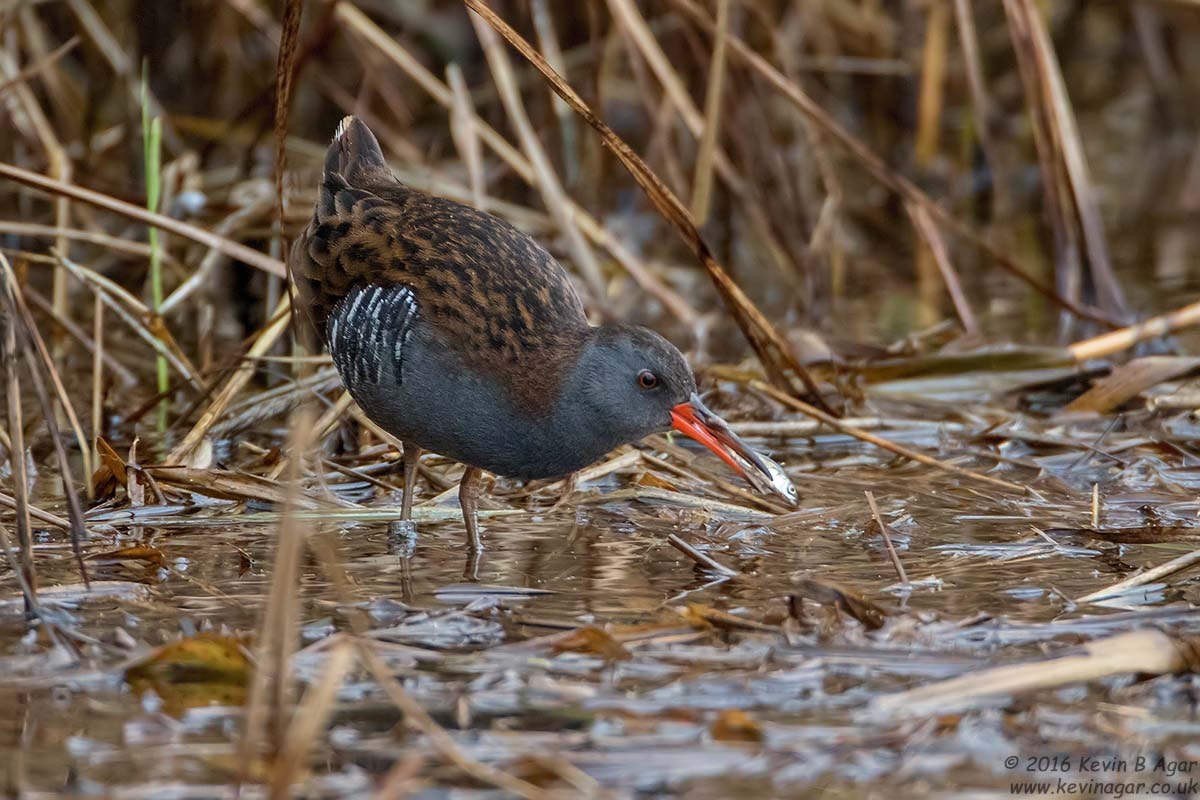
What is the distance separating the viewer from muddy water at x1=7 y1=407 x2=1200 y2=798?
7.28 feet

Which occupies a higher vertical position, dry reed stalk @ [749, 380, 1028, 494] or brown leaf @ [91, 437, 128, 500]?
dry reed stalk @ [749, 380, 1028, 494]

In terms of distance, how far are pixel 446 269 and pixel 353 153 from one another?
78 cm

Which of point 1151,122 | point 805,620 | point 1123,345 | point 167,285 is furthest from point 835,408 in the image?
point 1151,122

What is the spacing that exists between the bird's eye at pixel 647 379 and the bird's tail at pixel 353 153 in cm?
119

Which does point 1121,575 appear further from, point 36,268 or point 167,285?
point 36,268

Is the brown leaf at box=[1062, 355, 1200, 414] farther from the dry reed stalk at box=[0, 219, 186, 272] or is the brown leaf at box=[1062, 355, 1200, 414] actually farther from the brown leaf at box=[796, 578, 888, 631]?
the dry reed stalk at box=[0, 219, 186, 272]

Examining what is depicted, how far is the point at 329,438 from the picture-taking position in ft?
14.0

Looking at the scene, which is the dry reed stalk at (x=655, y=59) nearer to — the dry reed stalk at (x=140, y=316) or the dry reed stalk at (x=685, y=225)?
the dry reed stalk at (x=685, y=225)

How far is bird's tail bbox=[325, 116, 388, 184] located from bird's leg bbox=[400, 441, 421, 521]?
0.79m

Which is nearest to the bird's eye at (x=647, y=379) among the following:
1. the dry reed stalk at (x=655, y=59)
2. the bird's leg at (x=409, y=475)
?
the bird's leg at (x=409, y=475)

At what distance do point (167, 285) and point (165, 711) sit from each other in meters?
3.34

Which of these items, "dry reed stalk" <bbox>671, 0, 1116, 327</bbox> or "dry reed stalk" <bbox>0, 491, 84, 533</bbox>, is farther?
"dry reed stalk" <bbox>671, 0, 1116, 327</bbox>

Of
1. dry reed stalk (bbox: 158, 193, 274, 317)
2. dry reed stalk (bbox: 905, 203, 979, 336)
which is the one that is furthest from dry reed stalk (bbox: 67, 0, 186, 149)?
dry reed stalk (bbox: 905, 203, 979, 336)

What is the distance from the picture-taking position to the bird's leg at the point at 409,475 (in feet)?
11.9
